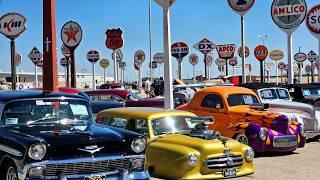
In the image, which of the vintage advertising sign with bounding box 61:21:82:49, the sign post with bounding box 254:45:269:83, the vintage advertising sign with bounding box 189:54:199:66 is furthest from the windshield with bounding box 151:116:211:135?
the vintage advertising sign with bounding box 189:54:199:66

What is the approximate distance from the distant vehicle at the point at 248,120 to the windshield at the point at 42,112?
4.66 m

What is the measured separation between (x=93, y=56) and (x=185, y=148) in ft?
62.4

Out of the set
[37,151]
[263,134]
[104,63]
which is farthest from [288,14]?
[104,63]

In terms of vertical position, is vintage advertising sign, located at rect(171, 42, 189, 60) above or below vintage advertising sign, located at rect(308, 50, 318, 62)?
below

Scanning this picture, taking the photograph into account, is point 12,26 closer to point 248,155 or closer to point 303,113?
point 303,113

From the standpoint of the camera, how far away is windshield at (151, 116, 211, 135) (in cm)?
959

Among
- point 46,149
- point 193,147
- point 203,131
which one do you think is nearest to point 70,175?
point 46,149

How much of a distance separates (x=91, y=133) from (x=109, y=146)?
34 centimetres

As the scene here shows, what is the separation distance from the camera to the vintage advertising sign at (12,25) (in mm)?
15672

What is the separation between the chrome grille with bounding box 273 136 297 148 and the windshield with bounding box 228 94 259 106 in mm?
1591

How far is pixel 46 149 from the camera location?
6.45m

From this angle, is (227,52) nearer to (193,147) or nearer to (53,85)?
(53,85)

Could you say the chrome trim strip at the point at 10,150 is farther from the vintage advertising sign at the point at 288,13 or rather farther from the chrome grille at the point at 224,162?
the vintage advertising sign at the point at 288,13

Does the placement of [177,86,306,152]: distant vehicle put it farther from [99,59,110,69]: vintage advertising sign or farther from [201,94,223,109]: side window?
[99,59,110,69]: vintage advertising sign
